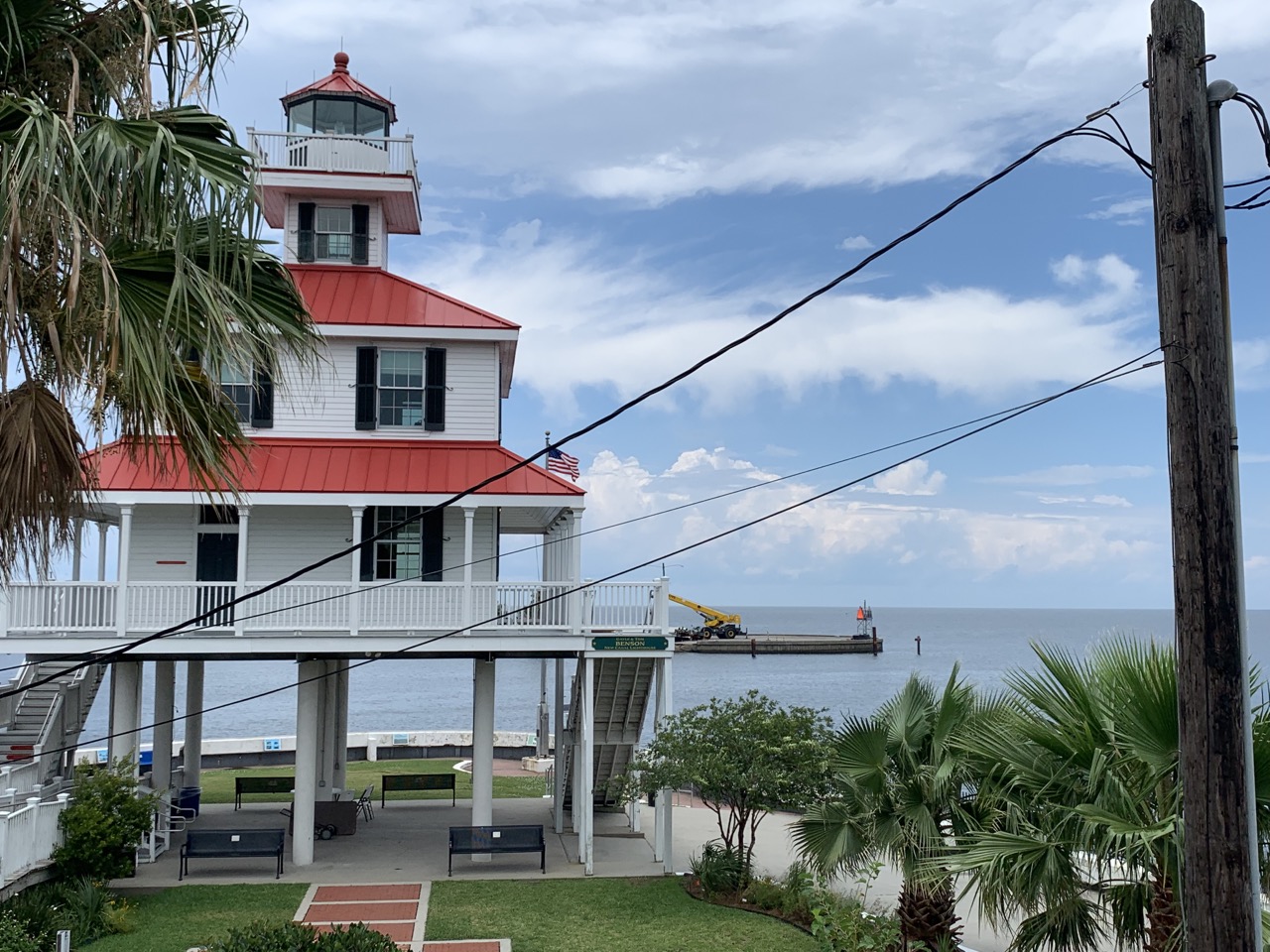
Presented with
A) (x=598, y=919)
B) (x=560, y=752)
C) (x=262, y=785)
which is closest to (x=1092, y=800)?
(x=598, y=919)

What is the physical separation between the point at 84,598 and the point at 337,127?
1098cm

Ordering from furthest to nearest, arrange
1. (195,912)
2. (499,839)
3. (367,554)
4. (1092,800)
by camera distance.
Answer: (367,554) → (499,839) → (195,912) → (1092,800)

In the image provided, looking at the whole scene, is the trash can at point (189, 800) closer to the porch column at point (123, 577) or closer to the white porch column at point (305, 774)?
the white porch column at point (305, 774)

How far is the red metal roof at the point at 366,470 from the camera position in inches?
827

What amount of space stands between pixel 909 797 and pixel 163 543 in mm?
14794

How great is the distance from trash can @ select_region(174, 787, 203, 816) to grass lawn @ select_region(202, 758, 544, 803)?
383 cm

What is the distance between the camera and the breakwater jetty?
412 ft

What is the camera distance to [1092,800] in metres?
9.53

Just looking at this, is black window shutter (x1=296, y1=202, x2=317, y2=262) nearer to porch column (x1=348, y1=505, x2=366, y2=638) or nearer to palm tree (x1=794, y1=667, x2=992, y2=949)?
porch column (x1=348, y1=505, x2=366, y2=638)

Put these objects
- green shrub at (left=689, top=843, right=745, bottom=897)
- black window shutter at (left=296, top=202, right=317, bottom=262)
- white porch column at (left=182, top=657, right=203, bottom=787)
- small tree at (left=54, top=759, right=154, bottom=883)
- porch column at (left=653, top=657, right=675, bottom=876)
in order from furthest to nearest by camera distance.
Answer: white porch column at (left=182, top=657, right=203, bottom=787) → black window shutter at (left=296, top=202, right=317, bottom=262) → porch column at (left=653, top=657, right=675, bottom=876) → green shrub at (left=689, top=843, right=745, bottom=897) → small tree at (left=54, top=759, right=154, bottom=883)

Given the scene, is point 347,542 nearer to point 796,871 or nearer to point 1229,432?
point 796,871

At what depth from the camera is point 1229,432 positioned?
266 inches

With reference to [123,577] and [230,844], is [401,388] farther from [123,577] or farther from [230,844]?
[230,844]

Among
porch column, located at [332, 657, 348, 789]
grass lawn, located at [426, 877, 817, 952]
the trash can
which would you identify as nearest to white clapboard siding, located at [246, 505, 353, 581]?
porch column, located at [332, 657, 348, 789]
